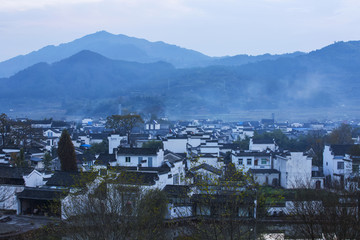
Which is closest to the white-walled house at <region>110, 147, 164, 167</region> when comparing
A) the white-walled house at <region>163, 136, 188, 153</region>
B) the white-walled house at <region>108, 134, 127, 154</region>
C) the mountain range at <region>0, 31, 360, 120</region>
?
the white-walled house at <region>108, 134, 127, 154</region>

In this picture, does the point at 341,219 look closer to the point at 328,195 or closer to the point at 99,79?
the point at 328,195

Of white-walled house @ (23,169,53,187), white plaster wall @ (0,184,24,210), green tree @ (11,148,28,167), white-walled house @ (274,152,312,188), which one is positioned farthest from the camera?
white-walled house @ (274,152,312,188)

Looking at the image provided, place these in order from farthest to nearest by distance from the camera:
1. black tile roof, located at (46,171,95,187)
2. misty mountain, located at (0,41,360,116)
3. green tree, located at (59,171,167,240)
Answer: misty mountain, located at (0,41,360,116)
black tile roof, located at (46,171,95,187)
green tree, located at (59,171,167,240)

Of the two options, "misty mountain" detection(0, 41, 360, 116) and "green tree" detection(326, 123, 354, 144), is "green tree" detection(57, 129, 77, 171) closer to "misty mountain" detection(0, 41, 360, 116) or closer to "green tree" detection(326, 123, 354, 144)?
"green tree" detection(326, 123, 354, 144)

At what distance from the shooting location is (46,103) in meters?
97.4

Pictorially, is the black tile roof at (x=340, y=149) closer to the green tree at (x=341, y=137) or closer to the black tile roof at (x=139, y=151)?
the green tree at (x=341, y=137)

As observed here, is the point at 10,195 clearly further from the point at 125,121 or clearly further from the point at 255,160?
the point at 125,121

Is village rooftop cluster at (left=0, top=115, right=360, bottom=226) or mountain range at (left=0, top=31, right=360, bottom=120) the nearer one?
village rooftop cluster at (left=0, top=115, right=360, bottom=226)

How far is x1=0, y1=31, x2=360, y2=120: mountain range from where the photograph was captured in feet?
295

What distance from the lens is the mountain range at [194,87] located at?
89.9 meters

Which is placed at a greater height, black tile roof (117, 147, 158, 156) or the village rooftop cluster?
black tile roof (117, 147, 158, 156)

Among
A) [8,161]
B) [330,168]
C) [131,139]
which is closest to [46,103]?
[131,139]

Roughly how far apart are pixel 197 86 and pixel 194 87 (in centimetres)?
95

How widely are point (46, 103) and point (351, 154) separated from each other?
8801 cm
